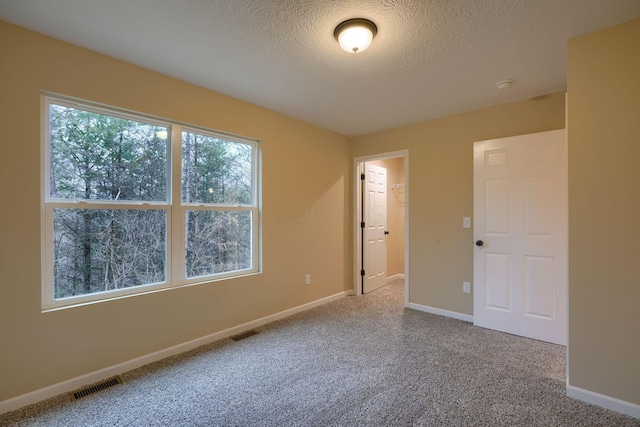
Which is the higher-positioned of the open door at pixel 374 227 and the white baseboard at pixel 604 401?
the open door at pixel 374 227

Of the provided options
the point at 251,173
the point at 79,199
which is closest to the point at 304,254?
the point at 251,173

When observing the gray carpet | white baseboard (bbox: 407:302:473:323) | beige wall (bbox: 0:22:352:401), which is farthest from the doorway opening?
the gray carpet

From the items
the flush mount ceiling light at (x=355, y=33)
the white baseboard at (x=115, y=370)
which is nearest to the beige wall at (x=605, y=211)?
the flush mount ceiling light at (x=355, y=33)

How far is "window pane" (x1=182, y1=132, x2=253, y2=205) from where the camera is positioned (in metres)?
2.77

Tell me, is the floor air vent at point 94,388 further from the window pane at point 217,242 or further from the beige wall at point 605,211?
the beige wall at point 605,211

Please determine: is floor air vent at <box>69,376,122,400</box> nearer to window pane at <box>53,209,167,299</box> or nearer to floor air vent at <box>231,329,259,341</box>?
window pane at <box>53,209,167,299</box>

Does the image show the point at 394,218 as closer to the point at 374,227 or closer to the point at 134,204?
the point at 374,227

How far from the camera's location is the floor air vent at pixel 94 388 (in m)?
1.97

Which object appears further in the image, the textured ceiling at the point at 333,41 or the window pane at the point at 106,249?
the window pane at the point at 106,249

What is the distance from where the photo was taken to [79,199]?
216 centimetres

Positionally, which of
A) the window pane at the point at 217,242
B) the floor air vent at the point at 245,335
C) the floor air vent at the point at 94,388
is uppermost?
the window pane at the point at 217,242

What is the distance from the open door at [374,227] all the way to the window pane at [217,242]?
6.55 feet

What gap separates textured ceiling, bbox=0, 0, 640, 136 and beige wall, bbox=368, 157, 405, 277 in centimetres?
248

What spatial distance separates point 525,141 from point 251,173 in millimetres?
2863
